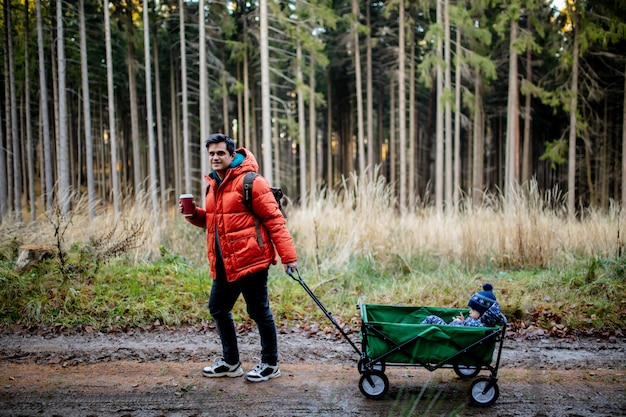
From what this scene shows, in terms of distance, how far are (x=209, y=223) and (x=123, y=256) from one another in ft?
15.2

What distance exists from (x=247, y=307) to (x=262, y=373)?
0.67 meters

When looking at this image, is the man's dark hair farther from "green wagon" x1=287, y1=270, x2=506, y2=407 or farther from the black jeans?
"green wagon" x1=287, y1=270, x2=506, y2=407

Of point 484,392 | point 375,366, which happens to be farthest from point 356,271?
point 484,392

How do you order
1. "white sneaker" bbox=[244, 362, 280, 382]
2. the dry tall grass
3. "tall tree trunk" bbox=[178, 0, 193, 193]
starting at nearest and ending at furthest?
"white sneaker" bbox=[244, 362, 280, 382] < the dry tall grass < "tall tree trunk" bbox=[178, 0, 193, 193]

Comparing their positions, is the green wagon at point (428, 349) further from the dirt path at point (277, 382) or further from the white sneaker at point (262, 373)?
the white sneaker at point (262, 373)

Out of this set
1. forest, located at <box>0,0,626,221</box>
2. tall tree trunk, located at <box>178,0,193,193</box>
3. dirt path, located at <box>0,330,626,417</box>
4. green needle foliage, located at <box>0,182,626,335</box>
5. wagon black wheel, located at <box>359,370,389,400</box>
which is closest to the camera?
dirt path, located at <box>0,330,626,417</box>

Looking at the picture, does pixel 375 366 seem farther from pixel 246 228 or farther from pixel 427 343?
pixel 246 228

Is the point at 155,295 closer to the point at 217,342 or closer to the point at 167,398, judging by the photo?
the point at 217,342

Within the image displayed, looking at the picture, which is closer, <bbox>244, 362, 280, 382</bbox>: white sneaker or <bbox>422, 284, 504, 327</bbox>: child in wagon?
A: <bbox>422, 284, 504, 327</bbox>: child in wagon

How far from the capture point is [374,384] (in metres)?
3.50

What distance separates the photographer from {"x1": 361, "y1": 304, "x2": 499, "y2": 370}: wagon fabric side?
11.2ft

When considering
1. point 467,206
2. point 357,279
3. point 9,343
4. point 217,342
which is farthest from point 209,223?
point 467,206

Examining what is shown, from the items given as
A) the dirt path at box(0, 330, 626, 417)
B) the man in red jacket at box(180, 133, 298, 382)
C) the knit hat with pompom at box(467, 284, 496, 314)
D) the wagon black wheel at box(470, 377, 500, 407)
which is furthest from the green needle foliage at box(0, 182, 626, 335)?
the wagon black wheel at box(470, 377, 500, 407)

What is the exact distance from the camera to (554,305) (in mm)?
5910
